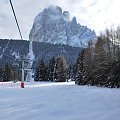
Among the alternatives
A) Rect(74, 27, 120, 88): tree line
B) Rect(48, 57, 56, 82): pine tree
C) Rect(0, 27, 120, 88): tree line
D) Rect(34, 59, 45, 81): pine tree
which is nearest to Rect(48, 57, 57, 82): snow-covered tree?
Rect(48, 57, 56, 82): pine tree

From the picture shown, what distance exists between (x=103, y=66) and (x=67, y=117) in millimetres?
42980

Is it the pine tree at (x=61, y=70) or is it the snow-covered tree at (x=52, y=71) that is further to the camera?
the snow-covered tree at (x=52, y=71)

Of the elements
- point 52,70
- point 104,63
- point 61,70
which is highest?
point 52,70

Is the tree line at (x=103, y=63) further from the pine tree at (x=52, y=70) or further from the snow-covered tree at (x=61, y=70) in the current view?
the pine tree at (x=52, y=70)

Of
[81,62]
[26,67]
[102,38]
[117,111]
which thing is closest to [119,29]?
[102,38]

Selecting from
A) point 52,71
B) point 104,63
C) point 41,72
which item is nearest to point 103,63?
point 104,63

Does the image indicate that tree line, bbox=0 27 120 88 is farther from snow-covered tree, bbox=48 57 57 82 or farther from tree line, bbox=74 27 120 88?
snow-covered tree, bbox=48 57 57 82

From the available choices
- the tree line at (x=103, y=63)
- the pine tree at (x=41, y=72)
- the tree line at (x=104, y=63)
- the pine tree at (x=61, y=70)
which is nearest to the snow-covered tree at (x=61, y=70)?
the pine tree at (x=61, y=70)

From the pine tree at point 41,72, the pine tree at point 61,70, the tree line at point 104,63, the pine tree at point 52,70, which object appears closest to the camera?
the tree line at point 104,63

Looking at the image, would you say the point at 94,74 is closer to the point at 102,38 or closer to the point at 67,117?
the point at 102,38

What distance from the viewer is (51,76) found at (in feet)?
355

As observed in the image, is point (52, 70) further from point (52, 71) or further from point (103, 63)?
point (103, 63)

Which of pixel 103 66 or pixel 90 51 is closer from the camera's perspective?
pixel 103 66

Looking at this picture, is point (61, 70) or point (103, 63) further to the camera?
point (61, 70)
